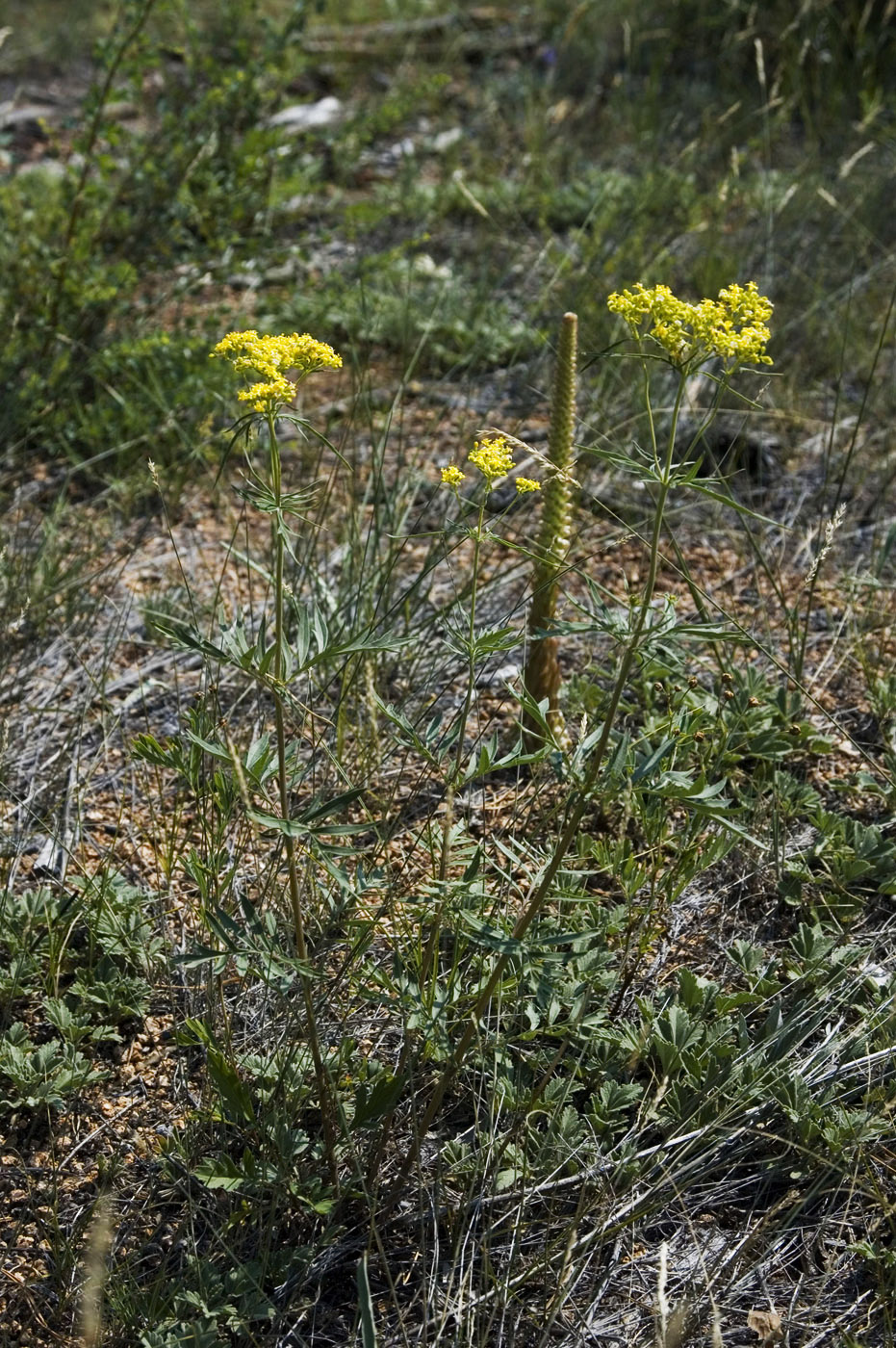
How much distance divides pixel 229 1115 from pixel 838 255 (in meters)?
3.73

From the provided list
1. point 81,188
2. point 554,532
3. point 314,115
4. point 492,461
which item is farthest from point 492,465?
point 314,115

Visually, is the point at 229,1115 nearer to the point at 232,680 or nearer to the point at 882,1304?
the point at 882,1304

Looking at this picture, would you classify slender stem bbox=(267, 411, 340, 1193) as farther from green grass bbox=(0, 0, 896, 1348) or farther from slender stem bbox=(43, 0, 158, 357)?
slender stem bbox=(43, 0, 158, 357)

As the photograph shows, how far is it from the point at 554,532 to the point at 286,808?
897mm

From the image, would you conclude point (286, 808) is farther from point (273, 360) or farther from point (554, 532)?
point (554, 532)

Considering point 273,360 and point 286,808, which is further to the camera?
point 286,808

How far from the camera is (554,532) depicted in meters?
2.34

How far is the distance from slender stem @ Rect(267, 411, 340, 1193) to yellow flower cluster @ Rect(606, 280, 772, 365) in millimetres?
493

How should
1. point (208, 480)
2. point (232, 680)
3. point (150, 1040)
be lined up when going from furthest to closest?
point (208, 480)
point (232, 680)
point (150, 1040)

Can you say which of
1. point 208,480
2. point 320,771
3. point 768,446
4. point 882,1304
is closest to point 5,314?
point 208,480

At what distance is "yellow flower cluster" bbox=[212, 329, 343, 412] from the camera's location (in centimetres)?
155

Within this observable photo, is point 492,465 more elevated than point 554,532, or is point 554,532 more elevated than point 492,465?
point 492,465

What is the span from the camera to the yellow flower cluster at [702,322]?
5.15 ft

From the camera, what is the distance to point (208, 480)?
3549mm
